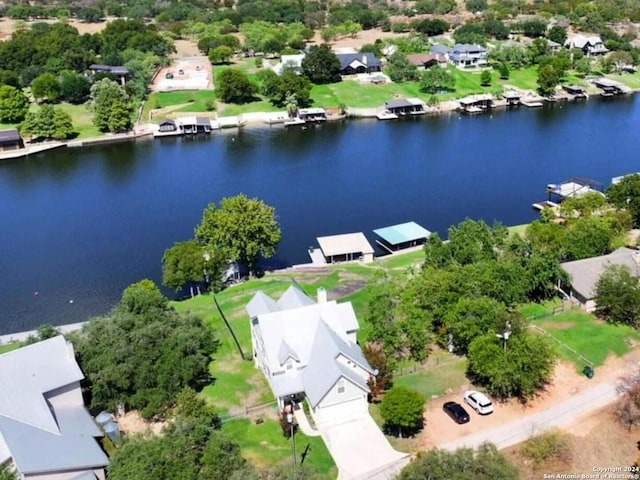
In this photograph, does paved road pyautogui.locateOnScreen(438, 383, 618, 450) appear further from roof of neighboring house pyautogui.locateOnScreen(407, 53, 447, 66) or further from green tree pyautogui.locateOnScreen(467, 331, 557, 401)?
roof of neighboring house pyautogui.locateOnScreen(407, 53, 447, 66)

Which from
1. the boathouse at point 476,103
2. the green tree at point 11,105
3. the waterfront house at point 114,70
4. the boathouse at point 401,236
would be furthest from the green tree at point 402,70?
the green tree at point 11,105

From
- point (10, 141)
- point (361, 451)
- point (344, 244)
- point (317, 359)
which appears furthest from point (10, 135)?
point (361, 451)

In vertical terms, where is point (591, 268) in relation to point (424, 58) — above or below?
below

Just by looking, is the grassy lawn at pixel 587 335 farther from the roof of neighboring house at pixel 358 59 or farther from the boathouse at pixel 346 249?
the roof of neighboring house at pixel 358 59

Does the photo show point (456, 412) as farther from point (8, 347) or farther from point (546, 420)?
point (8, 347)

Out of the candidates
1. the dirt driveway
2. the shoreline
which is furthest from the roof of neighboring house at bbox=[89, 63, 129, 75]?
the dirt driveway

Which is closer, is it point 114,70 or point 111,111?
point 111,111
